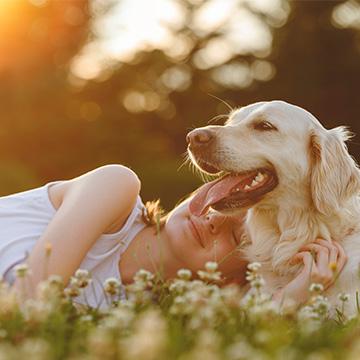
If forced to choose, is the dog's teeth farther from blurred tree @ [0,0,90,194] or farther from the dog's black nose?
blurred tree @ [0,0,90,194]

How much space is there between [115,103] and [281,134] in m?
16.1

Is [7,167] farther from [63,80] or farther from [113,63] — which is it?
[113,63]

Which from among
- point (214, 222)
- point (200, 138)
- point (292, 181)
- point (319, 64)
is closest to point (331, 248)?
point (292, 181)

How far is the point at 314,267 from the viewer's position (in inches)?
157

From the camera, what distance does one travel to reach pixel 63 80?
1984 cm

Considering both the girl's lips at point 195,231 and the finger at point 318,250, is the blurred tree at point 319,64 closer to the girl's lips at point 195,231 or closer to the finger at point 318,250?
the girl's lips at point 195,231

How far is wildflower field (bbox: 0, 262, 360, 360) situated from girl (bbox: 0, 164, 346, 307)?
0.74 meters

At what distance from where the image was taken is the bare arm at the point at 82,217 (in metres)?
3.66

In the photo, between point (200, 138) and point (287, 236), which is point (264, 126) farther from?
point (287, 236)

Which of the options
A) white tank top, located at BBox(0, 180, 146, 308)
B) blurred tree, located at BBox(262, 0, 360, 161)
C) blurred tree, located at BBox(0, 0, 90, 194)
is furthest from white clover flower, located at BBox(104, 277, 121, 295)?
blurred tree, located at BBox(262, 0, 360, 161)

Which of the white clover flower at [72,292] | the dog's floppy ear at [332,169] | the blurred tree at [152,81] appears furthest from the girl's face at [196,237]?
the blurred tree at [152,81]

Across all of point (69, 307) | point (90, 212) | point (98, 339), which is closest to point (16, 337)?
point (69, 307)

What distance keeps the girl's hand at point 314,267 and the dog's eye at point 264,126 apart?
0.72 meters

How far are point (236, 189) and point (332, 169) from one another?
23.2 inches
